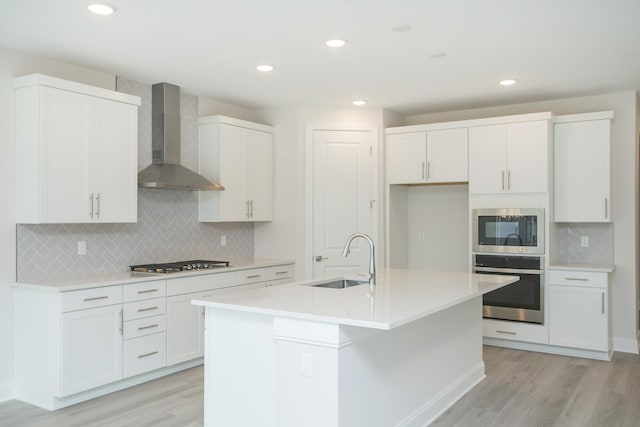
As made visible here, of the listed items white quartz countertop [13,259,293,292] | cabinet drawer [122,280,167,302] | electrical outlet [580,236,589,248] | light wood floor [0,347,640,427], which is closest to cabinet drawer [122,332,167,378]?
light wood floor [0,347,640,427]

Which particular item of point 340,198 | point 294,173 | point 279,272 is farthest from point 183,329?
point 340,198

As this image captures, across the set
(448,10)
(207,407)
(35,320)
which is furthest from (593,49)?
(35,320)

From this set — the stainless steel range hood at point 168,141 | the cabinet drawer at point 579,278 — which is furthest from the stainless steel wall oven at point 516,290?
the stainless steel range hood at point 168,141

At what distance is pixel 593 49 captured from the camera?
12.6ft

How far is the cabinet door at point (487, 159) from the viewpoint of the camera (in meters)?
5.34

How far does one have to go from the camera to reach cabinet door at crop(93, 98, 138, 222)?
13.3ft

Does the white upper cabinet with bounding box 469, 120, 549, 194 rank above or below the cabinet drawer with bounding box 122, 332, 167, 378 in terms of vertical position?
above

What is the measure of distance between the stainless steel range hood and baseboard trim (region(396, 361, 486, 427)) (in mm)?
2697

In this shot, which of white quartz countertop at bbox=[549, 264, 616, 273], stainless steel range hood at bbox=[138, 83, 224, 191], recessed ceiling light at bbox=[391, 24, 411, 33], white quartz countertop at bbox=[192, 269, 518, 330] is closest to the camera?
white quartz countertop at bbox=[192, 269, 518, 330]

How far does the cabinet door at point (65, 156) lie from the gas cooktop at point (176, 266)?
706 millimetres

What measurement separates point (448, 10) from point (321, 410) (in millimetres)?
2330

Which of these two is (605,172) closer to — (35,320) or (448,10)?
(448,10)

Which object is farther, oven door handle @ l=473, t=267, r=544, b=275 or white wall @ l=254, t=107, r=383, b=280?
white wall @ l=254, t=107, r=383, b=280

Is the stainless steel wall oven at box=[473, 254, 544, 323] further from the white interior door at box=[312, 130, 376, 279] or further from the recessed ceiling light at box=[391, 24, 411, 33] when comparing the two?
the recessed ceiling light at box=[391, 24, 411, 33]
